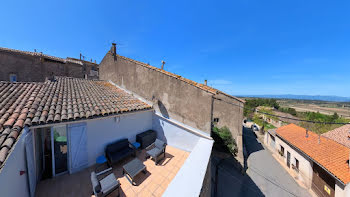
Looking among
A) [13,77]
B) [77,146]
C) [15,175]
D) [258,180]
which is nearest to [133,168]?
[77,146]

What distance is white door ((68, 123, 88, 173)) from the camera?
14.6 feet

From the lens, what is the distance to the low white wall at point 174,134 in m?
5.99

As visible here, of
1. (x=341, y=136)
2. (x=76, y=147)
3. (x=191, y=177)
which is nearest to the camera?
(x=191, y=177)

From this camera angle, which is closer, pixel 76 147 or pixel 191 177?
pixel 191 177

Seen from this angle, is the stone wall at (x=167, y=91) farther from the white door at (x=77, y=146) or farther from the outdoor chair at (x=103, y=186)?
the outdoor chair at (x=103, y=186)

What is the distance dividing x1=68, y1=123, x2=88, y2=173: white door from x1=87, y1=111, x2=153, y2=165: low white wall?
0.18 metres

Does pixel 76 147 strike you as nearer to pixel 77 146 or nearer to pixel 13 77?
pixel 77 146

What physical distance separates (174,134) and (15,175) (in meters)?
5.46

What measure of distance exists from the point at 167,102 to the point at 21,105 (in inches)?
233

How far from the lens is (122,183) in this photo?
414cm

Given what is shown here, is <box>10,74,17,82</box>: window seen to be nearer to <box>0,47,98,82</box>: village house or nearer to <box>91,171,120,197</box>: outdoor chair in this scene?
<box>0,47,98,82</box>: village house

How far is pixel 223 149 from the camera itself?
1407 centimetres

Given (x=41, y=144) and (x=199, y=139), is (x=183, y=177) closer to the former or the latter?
(x=199, y=139)

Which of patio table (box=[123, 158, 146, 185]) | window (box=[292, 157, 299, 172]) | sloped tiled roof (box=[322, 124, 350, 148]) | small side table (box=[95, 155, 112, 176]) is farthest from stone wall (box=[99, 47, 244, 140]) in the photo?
sloped tiled roof (box=[322, 124, 350, 148])
